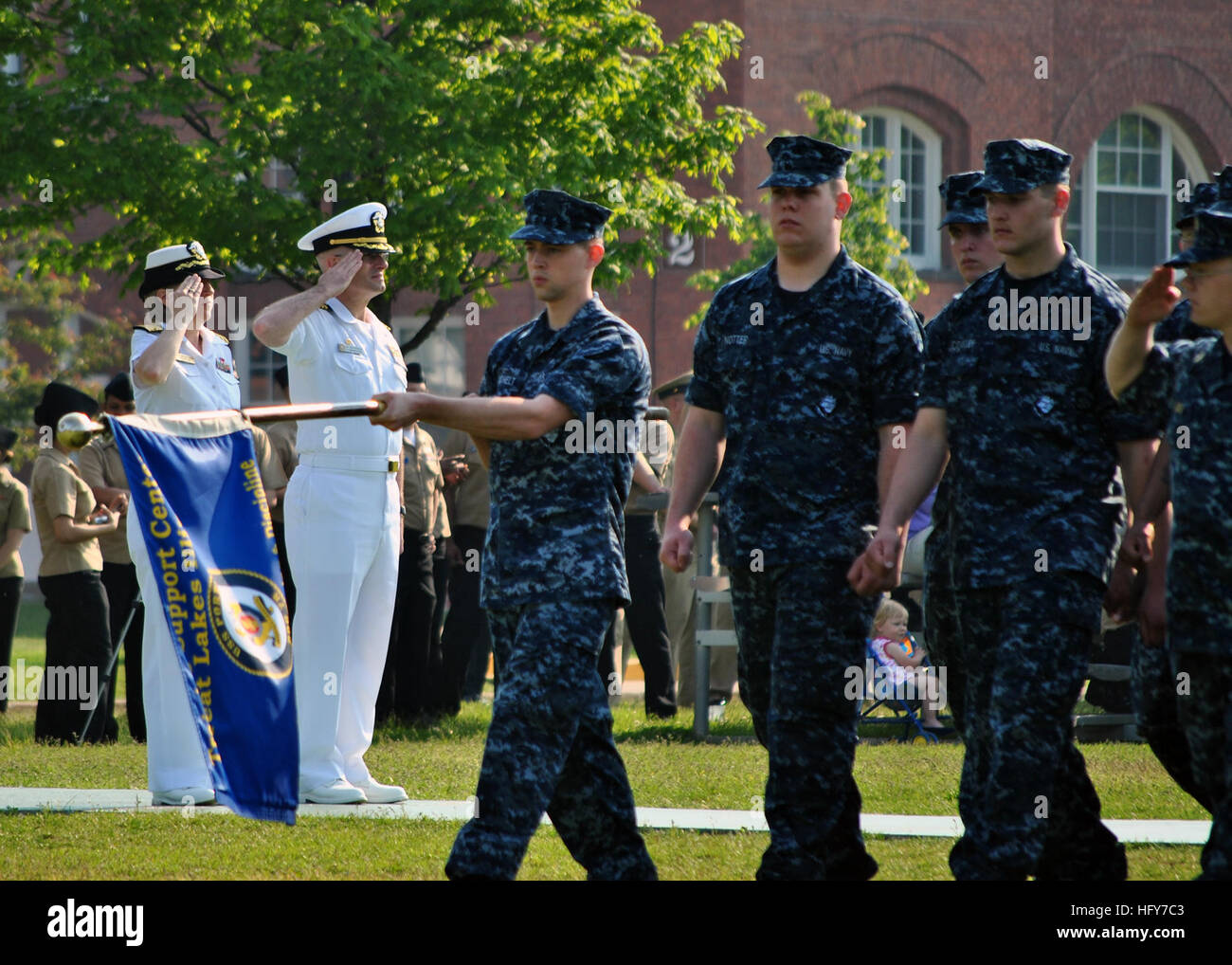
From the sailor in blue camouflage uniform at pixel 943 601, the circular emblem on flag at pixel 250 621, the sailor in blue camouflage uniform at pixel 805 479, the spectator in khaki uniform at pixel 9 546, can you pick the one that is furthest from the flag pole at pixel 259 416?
the spectator in khaki uniform at pixel 9 546

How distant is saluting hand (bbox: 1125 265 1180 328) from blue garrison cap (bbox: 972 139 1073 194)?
0.73 m

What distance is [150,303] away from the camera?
8.12 m

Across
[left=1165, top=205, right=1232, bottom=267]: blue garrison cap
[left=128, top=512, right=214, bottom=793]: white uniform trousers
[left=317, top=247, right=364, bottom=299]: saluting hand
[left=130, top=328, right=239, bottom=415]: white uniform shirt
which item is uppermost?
[left=317, top=247, right=364, bottom=299]: saluting hand

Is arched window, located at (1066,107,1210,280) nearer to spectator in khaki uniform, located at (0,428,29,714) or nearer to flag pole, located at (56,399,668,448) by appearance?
spectator in khaki uniform, located at (0,428,29,714)

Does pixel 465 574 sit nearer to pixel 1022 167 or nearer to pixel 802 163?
pixel 802 163

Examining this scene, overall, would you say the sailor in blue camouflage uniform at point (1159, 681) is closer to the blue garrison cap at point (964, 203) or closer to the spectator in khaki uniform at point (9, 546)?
the blue garrison cap at point (964, 203)

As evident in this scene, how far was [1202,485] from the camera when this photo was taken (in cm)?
521

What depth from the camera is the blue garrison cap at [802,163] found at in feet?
19.8

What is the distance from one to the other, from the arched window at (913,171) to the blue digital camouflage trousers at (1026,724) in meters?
24.2

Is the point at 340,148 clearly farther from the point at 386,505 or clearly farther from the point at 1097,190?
the point at 1097,190

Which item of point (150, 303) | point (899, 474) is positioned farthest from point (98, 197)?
point (899, 474)

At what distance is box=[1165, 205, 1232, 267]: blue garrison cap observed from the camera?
17.0 feet

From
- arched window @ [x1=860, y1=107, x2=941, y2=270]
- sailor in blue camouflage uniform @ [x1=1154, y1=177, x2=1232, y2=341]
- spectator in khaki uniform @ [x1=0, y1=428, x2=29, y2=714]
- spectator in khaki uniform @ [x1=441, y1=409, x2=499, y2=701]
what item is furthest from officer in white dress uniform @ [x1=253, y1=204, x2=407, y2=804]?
arched window @ [x1=860, y1=107, x2=941, y2=270]
